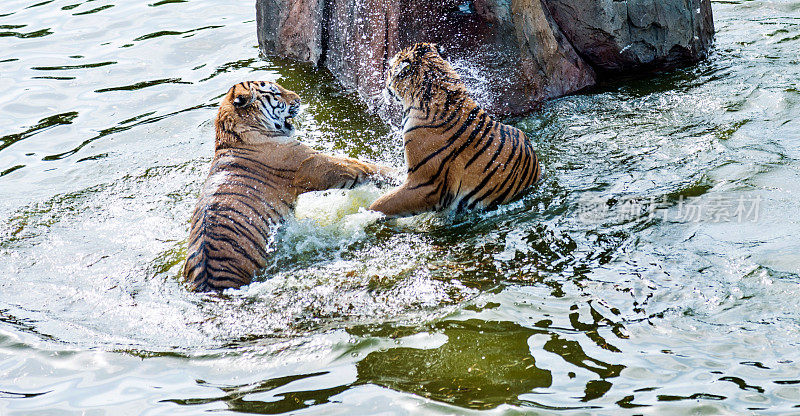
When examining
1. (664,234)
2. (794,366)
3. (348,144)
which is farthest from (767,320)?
(348,144)

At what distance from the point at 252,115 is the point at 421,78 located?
3.09 ft

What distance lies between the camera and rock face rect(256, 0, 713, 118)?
5.24 meters

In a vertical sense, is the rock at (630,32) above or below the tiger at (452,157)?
above

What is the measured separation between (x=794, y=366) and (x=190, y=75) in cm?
557

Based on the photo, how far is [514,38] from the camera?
5277 mm

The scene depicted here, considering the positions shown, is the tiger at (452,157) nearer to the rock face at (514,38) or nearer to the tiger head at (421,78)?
the tiger head at (421,78)

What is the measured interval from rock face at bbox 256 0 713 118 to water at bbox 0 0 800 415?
23 cm

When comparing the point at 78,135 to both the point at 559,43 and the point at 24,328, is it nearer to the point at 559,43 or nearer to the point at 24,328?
the point at 24,328

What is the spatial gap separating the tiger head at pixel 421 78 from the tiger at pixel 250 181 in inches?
18.2

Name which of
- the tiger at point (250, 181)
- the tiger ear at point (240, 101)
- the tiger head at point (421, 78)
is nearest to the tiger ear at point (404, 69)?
the tiger head at point (421, 78)

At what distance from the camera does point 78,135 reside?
5.89 meters

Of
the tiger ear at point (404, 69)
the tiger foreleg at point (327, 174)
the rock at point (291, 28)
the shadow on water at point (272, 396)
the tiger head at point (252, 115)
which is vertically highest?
the rock at point (291, 28)

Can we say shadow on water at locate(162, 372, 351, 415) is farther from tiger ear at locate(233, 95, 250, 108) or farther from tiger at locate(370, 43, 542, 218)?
tiger ear at locate(233, 95, 250, 108)

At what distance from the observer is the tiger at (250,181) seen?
141 inches
